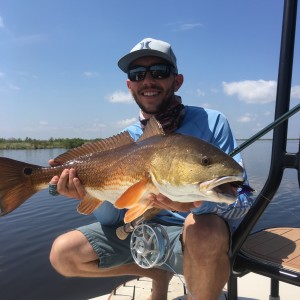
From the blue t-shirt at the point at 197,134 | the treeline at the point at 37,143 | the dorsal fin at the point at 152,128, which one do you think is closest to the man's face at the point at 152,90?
the blue t-shirt at the point at 197,134

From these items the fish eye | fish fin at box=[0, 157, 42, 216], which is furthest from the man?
the fish eye

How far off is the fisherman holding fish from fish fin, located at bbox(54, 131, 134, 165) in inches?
1.4

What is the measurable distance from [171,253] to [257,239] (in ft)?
2.69

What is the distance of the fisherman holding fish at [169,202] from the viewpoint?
2333mm

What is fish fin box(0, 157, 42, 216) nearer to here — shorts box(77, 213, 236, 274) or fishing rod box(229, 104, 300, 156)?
shorts box(77, 213, 236, 274)

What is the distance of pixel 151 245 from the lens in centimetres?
314

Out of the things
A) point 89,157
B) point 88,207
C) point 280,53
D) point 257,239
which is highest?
point 280,53

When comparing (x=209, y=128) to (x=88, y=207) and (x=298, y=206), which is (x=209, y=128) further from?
(x=298, y=206)

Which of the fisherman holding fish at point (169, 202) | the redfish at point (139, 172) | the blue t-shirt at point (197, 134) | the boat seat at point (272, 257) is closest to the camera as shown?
the redfish at point (139, 172)

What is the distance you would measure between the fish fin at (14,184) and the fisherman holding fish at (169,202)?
3 centimetres

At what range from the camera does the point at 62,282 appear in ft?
22.5

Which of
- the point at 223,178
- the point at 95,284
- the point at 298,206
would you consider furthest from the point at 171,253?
the point at 298,206

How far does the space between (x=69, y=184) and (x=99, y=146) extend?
1.42 ft

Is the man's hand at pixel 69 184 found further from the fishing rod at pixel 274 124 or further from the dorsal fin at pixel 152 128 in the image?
the fishing rod at pixel 274 124
